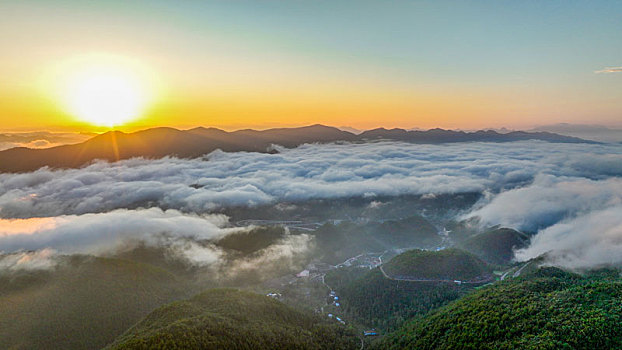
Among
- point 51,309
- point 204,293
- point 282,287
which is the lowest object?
point 282,287

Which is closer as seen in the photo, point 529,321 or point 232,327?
point 529,321

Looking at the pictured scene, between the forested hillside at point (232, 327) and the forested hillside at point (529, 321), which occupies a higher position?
the forested hillside at point (529, 321)

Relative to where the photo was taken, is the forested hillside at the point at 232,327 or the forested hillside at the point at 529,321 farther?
the forested hillside at the point at 232,327

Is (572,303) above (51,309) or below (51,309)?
above

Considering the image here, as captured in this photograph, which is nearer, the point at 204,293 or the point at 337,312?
the point at 204,293

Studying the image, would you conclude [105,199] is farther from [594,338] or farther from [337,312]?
[594,338]

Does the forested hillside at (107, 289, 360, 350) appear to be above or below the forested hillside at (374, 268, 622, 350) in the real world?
below

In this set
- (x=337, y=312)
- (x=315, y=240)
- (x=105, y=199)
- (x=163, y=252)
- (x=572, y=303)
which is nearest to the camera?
(x=572, y=303)

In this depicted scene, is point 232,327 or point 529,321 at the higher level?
point 529,321

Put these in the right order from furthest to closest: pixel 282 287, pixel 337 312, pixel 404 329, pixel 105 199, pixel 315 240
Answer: pixel 105 199 → pixel 315 240 → pixel 282 287 → pixel 337 312 → pixel 404 329

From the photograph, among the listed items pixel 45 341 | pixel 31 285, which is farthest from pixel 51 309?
pixel 31 285

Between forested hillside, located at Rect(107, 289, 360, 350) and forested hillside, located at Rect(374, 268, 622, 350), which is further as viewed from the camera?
forested hillside, located at Rect(107, 289, 360, 350)
